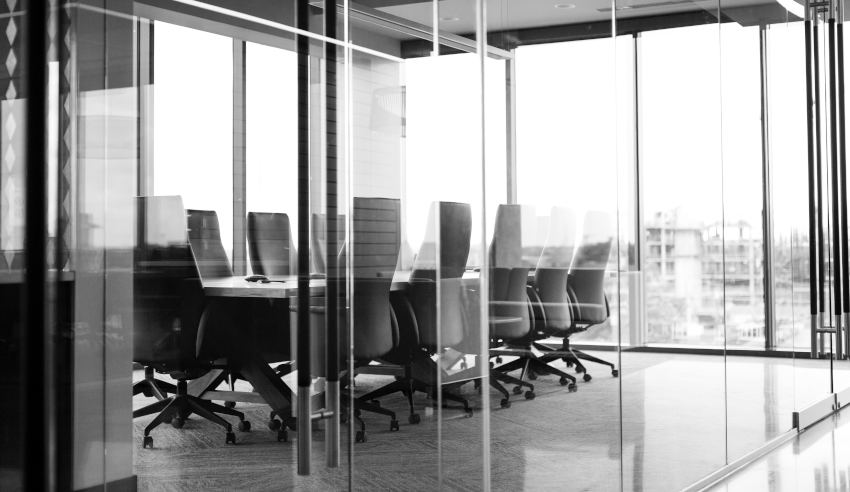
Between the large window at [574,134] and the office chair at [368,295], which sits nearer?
the office chair at [368,295]

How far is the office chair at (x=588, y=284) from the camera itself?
11.4 ft

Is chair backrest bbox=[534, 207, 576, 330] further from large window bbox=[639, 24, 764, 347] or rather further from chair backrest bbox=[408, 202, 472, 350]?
large window bbox=[639, 24, 764, 347]

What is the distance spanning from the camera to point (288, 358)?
2.44m

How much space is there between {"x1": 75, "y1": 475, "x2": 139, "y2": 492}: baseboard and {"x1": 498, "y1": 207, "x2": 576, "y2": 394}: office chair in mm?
1445

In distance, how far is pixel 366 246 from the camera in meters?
2.71

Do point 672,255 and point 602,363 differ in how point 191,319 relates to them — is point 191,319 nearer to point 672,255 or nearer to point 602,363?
point 602,363

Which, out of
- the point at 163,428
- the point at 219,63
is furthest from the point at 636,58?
the point at 163,428

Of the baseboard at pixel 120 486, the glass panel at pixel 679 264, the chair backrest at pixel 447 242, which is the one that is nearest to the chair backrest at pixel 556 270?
the chair backrest at pixel 447 242

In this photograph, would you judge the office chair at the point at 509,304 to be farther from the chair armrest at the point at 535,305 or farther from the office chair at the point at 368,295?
the office chair at the point at 368,295

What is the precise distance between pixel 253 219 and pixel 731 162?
3180mm

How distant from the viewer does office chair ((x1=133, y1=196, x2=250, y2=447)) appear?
2182 millimetres

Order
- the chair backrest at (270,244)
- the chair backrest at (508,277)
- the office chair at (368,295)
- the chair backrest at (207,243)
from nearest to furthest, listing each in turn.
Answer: the chair backrest at (207,243) < the chair backrest at (270,244) < the office chair at (368,295) < the chair backrest at (508,277)

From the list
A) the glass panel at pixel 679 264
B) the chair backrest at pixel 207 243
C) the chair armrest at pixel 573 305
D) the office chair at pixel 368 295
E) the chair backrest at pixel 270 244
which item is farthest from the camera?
the glass panel at pixel 679 264

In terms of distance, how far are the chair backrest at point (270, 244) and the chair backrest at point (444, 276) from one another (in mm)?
531
